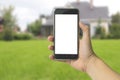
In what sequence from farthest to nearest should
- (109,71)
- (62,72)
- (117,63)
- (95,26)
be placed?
(95,26) → (117,63) → (62,72) → (109,71)

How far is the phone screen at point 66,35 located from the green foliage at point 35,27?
2064 inches

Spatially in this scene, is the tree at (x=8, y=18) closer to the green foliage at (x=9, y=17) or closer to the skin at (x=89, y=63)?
the green foliage at (x=9, y=17)

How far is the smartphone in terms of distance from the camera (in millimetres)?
2441

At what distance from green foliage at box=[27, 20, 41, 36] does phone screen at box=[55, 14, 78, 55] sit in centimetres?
5243

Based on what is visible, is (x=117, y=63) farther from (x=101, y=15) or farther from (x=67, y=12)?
(x=101, y=15)

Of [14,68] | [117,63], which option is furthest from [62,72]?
[117,63]

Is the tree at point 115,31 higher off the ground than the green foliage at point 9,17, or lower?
lower

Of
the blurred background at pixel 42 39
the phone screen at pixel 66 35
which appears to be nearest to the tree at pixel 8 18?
the blurred background at pixel 42 39

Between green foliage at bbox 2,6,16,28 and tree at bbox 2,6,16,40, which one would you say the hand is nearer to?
tree at bbox 2,6,16,40

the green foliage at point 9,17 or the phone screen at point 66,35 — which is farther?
the green foliage at point 9,17

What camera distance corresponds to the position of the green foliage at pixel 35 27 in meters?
55.7

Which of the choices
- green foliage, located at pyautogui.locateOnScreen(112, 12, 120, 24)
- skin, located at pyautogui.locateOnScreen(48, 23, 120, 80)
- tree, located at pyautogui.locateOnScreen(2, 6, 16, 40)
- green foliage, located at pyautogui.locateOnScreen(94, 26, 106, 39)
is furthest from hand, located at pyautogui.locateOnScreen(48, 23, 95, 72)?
green foliage, located at pyautogui.locateOnScreen(112, 12, 120, 24)

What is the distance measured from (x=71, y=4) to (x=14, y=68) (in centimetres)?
3745

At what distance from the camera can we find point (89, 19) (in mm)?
47375
